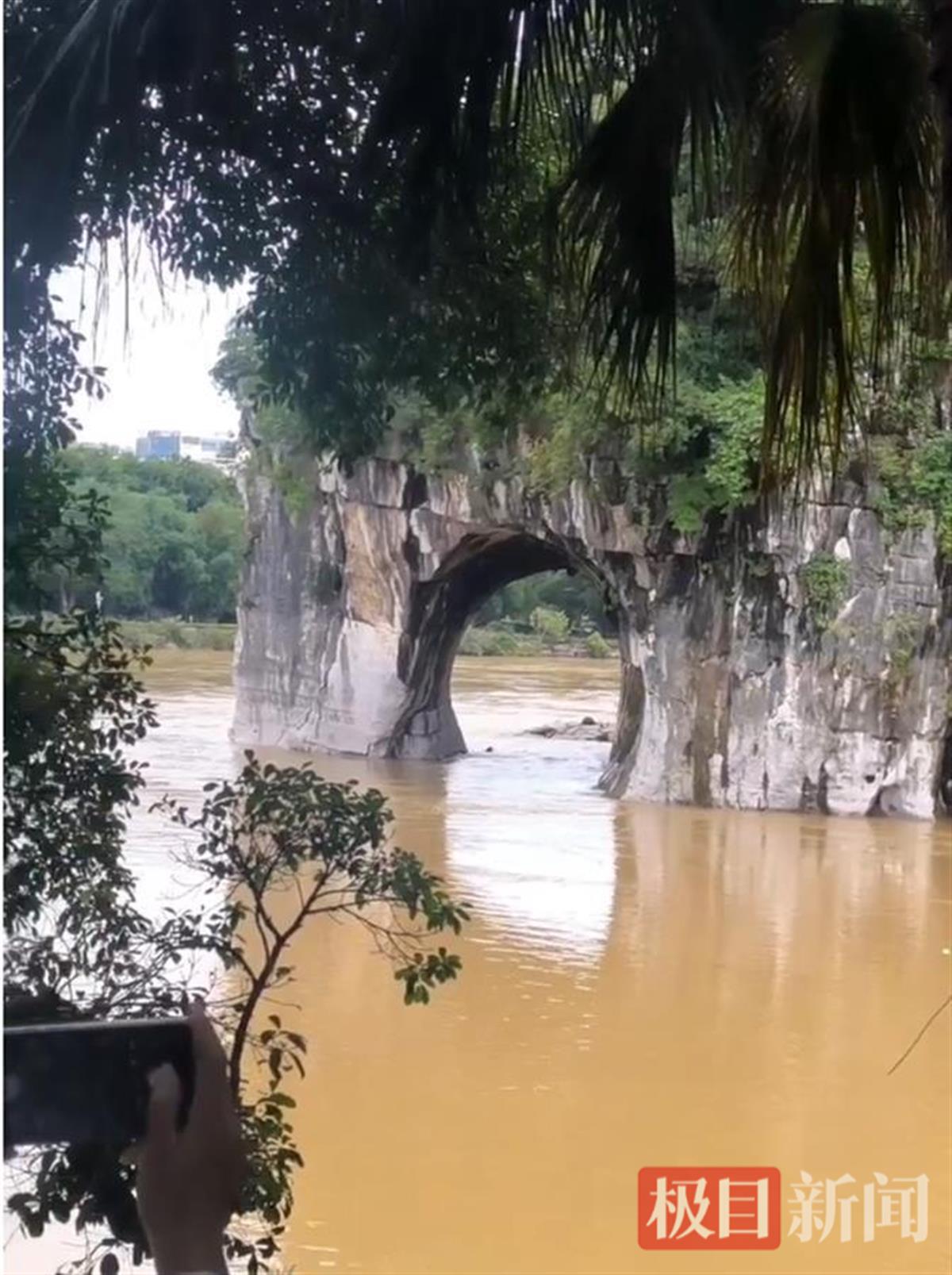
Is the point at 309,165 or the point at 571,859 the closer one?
the point at 309,165

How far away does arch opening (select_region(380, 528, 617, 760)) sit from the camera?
1208 mm

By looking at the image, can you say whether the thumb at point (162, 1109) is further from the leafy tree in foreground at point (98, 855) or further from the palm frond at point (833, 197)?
the palm frond at point (833, 197)

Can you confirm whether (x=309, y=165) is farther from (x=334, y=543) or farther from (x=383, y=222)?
(x=334, y=543)

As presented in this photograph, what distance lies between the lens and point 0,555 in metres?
0.82

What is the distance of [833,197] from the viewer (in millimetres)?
920

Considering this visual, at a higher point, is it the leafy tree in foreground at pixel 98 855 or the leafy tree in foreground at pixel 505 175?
the leafy tree in foreground at pixel 505 175

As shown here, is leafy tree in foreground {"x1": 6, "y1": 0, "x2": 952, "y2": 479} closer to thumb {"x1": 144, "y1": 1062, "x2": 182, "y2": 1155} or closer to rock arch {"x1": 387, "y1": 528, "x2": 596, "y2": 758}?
rock arch {"x1": 387, "y1": 528, "x2": 596, "y2": 758}

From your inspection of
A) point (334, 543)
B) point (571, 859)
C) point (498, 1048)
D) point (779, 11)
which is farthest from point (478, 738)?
point (779, 11)

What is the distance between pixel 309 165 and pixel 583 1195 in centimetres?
84

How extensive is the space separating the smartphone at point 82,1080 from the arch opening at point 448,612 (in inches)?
10.9

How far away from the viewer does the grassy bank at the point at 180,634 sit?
931 millimetres

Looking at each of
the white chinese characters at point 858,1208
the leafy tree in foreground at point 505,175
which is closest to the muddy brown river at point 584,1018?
the white chinese characters at point 858,1208
